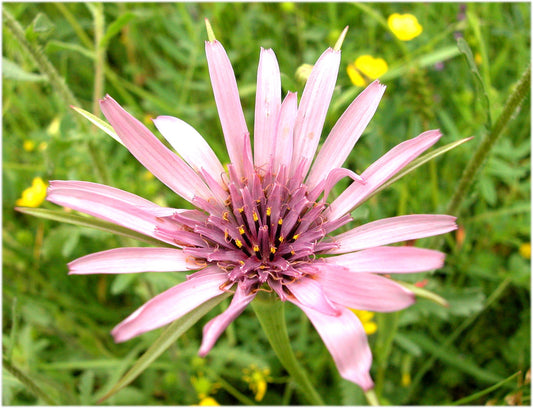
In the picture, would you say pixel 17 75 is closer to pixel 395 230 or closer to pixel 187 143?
pixel 187 143

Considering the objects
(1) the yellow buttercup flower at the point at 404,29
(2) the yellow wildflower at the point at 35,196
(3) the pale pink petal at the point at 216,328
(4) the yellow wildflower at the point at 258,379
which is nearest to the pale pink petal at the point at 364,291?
(3) the pale pink petal at the point at 216,328

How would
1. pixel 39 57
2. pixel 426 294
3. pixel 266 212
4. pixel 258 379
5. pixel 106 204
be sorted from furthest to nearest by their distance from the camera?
pixel 258 379 < pixel 39 57 < pixel 266 212 < pixel 106 204 < pixel 426 294

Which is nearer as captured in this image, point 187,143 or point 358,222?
point 187,143

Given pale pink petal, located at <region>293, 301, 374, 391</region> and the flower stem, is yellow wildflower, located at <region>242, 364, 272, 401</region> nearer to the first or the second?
the flower stem

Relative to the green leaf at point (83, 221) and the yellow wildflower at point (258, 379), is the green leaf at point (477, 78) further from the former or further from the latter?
the yellow wildflower at point (258, 379)

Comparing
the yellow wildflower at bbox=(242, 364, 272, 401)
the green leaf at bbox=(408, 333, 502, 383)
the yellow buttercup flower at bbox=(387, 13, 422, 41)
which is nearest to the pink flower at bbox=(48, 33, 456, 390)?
the yellow wildflower at bbox=(242, 364, 272, 401)

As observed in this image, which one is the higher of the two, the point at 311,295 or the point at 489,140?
Answer: the point at 489,140

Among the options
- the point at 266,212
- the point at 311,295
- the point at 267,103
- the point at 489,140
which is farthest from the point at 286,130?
the point at 489,140
